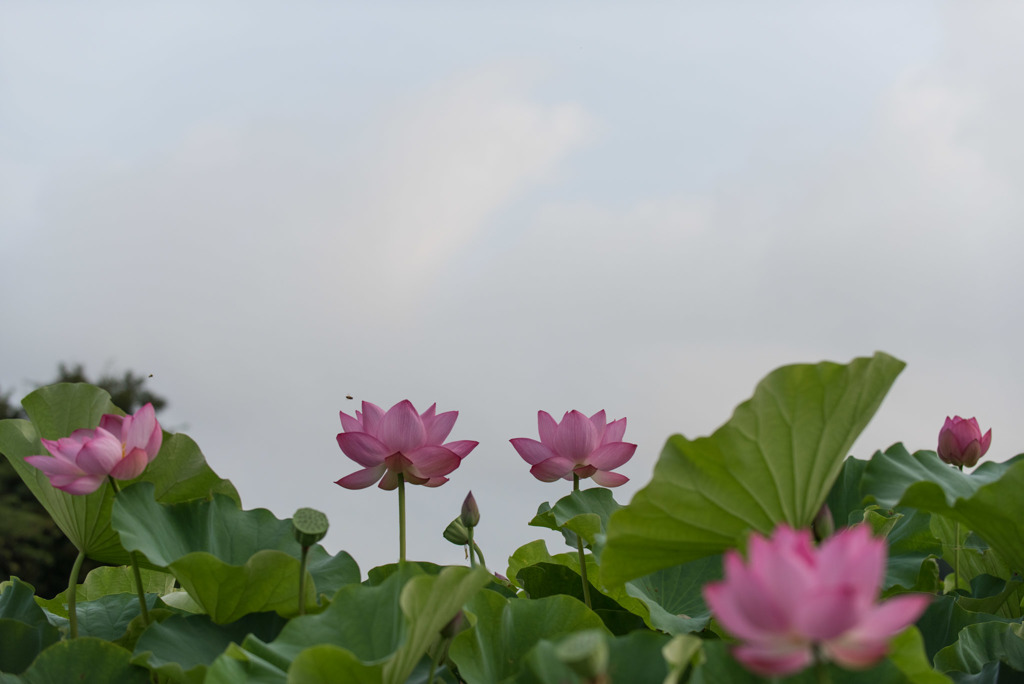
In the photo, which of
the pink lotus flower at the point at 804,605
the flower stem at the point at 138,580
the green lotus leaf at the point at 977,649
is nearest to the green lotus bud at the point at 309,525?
the flower stem at the point at 138,580

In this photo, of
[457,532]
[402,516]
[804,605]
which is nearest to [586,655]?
[804,605]

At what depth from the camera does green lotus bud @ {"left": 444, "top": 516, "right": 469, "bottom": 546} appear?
1173mm

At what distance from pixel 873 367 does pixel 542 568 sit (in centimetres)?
61

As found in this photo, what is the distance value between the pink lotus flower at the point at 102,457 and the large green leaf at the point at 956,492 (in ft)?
2.56

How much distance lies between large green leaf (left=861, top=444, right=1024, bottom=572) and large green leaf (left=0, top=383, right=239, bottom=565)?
77 cm

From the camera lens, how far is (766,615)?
→ 1.38 feet

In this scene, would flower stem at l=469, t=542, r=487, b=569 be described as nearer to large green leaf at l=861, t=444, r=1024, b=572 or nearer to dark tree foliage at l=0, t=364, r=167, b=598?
large green leaf at l=861, t=444, r=1024, b=572

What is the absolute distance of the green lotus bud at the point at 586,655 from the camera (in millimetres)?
488

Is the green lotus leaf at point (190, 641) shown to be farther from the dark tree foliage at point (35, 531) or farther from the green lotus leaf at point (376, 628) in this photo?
the dark tree foliage at point (35, 531)

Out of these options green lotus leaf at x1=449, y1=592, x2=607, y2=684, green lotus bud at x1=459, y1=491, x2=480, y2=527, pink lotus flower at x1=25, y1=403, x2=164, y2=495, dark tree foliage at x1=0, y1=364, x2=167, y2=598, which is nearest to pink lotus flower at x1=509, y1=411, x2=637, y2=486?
green lotus bud at x1=459, y1=491, x2=480, y2=527

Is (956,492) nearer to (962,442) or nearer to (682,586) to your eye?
(682,586)

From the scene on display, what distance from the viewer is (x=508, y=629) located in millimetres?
938

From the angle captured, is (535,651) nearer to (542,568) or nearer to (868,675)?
(868,675)

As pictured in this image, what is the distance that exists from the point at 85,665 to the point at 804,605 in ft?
2.49
